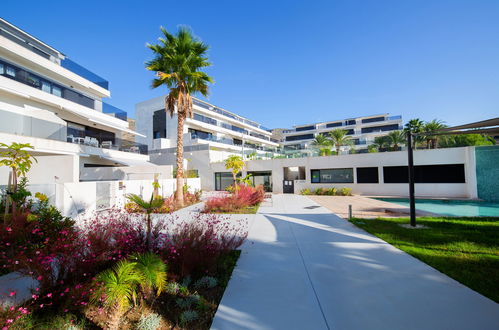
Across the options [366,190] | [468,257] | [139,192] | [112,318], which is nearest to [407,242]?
[468,257]

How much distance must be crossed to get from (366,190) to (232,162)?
13.6m

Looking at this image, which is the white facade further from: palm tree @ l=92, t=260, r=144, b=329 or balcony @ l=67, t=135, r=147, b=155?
palm tree @ l=92, t=260, r=144, b=329

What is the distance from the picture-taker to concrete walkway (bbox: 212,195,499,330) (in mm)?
3027

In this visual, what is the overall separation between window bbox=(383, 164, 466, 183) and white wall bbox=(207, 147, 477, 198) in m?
0.35

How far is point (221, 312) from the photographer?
3230 millimetres

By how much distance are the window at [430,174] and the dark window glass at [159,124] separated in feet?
100

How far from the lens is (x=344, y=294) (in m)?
3.72

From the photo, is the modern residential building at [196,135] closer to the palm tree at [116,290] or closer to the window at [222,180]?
the window at [222,180]

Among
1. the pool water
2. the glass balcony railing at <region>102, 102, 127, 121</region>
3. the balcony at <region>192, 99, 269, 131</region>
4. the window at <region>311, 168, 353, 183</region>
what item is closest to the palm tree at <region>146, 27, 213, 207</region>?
the glass balcony railing at <region>102, 102, 127, 121</region>

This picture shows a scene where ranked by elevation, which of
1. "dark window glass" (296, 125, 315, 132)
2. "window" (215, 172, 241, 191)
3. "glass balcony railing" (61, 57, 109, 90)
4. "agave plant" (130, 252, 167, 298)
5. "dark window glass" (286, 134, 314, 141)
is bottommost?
"agave plant" (130, 252, 167, 298)

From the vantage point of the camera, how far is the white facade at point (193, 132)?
94.1 feet

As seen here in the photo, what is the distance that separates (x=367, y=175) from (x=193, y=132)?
25331 mm

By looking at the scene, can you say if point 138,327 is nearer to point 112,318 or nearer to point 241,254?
point 112,318

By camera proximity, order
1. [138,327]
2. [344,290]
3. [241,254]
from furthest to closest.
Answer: [241,254], [344,290], [138,327]
